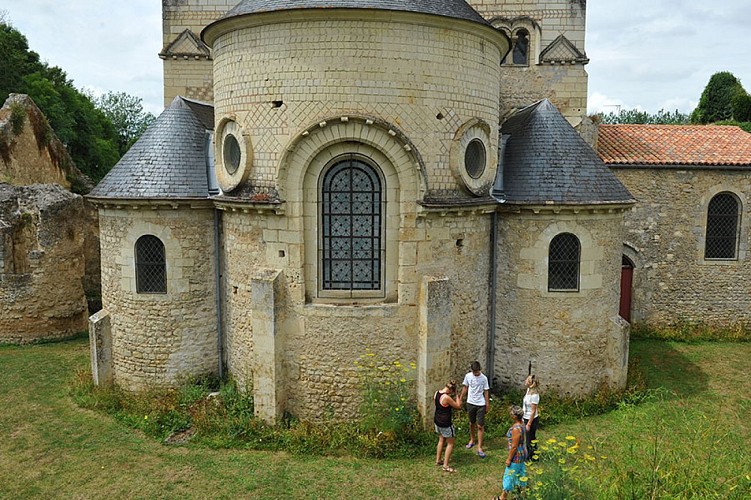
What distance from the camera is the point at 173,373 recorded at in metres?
13.0

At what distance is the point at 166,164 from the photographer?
42.3 feet

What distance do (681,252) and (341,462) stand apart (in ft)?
44.2

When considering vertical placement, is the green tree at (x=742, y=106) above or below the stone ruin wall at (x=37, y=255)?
above

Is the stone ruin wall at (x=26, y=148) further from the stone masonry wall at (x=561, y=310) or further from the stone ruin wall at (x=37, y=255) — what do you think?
the stone masonry wall at (x=561, y=310)

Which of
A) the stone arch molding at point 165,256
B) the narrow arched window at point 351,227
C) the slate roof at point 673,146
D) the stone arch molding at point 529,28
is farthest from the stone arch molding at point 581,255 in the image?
the stone arch molding at point 165,256

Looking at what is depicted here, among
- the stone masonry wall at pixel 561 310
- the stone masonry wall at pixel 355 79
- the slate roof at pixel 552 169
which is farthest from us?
the stone masonry wall at pixel 561 310

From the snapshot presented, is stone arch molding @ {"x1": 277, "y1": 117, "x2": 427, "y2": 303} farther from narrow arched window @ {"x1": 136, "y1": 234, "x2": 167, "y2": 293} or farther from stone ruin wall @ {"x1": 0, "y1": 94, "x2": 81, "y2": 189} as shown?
stone ruin wall @ {"x1": 0, "y1": 94, "x2": 81, "y2": 189}

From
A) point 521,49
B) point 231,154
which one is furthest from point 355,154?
point 521,49

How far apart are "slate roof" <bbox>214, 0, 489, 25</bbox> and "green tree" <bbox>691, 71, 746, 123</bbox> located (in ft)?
121

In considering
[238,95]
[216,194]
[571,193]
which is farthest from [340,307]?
[571,193]

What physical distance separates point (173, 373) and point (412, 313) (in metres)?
5.97

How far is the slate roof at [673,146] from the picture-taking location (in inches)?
685

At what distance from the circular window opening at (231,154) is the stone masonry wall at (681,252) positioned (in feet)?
38.9

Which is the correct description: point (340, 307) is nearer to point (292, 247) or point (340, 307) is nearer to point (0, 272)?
point (292, 247)
